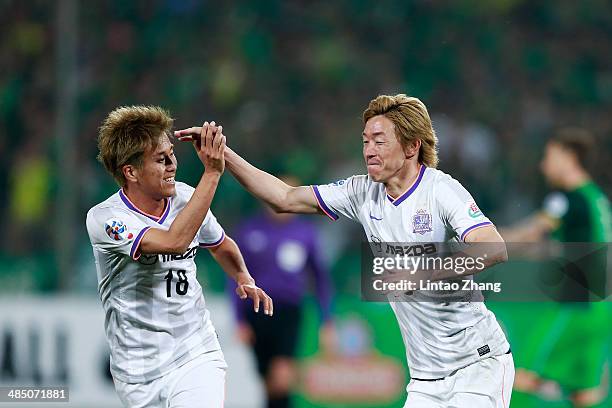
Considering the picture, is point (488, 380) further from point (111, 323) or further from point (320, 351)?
point (320, 351)

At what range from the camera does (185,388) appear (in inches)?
186

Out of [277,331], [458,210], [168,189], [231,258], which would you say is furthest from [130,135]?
[277,331]

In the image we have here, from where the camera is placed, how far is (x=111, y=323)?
491cm

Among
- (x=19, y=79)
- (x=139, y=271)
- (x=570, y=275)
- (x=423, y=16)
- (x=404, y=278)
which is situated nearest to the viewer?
(x=404, y=278)

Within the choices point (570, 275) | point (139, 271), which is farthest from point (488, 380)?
point (570, 275)

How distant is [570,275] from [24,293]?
17.0ft

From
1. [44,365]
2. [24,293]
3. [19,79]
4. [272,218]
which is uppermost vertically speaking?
[19,79]

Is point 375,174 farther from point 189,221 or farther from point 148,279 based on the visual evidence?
point 148,279

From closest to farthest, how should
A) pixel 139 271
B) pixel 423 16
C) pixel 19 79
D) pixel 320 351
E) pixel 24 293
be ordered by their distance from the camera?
pixel 139 271, pixel 320 351, pixel 24 293, pixel 19 79, pixel 423 16

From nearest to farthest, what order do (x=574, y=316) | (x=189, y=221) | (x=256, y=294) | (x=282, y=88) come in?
(x=189, y=221) < (x=256, y=294) < (x=574, y=316) < (x=282, y=88)

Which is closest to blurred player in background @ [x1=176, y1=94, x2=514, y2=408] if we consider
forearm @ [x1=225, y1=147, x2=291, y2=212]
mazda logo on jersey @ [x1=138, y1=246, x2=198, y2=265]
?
forearm @ [x1=225, y1=147, x2=291, y2=212]

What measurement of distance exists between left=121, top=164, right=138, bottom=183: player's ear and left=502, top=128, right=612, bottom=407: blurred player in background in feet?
14.5

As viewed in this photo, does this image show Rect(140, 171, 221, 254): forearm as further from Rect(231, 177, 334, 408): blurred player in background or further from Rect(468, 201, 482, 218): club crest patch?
Rect(231, 177, 334, 408): blurred player in background

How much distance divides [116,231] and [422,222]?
4.63 feet
